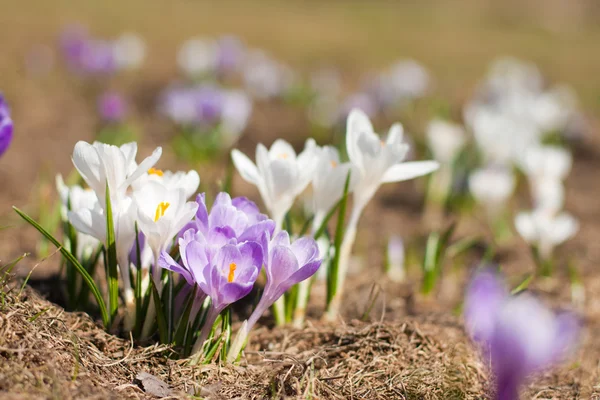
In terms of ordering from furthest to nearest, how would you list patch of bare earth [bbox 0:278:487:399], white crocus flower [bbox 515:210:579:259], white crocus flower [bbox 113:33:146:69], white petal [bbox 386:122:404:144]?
white crocus flower [bbox 113:33:146:69], white crocus flower [bbox 515:210:579:259], white petal [bbox 386:122:404:144], patch of bare earth [bbox 0:278:487:399]

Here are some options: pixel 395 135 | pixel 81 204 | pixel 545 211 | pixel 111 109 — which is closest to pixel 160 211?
pixel 81 204

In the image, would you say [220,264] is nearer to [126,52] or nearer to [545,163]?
[545,163]

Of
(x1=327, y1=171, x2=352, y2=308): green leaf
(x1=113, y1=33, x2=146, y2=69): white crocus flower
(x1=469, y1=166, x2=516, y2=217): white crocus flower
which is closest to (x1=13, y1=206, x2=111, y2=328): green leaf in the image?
(x1=327, y1=171, x2=352, y2=308): green leaf

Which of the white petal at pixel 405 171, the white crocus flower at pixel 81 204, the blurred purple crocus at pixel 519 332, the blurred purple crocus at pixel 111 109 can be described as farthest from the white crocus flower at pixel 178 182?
the blurred purple crocus at pixel 111 109

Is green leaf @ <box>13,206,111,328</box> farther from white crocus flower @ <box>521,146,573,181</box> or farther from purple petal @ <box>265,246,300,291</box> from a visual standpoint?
white crocus flower @ <box>521,146,573,181</box>

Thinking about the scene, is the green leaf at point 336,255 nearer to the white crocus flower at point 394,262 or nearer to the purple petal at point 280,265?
the purple petal at point 280,265
